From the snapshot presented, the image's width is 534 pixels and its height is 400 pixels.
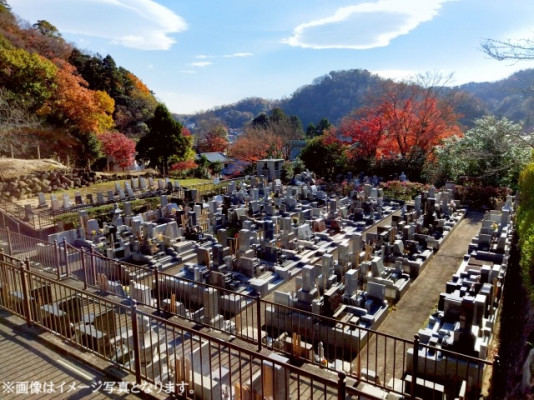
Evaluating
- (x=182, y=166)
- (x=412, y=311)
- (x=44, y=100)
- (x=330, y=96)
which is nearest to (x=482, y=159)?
(x=412, y=311)

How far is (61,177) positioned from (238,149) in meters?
18.0

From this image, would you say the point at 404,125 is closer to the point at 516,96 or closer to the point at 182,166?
the point at 182,166

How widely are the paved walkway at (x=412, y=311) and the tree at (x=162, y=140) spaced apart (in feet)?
80.9

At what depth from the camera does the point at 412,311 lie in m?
9.22

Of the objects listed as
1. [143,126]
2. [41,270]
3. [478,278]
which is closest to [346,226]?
[478,278]

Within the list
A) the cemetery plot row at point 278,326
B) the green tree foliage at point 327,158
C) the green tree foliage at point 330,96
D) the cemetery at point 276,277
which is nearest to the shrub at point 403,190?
the cemetery at point 276,277

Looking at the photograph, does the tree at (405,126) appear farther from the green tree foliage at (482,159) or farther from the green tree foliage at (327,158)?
the green tree foliage at (482,159)

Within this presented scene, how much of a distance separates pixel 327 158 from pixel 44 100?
22.4 metres

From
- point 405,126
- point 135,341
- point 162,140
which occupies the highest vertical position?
point 405,126

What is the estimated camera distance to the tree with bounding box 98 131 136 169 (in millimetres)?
33156

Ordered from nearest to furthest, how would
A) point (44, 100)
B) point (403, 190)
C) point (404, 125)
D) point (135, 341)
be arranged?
point (135, 341) < point (403, 190) < point (404, 125) < point (44, 100)

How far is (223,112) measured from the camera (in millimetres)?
127000

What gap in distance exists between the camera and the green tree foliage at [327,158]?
3000cm

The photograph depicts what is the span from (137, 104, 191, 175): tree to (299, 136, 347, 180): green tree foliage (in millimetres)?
11873
